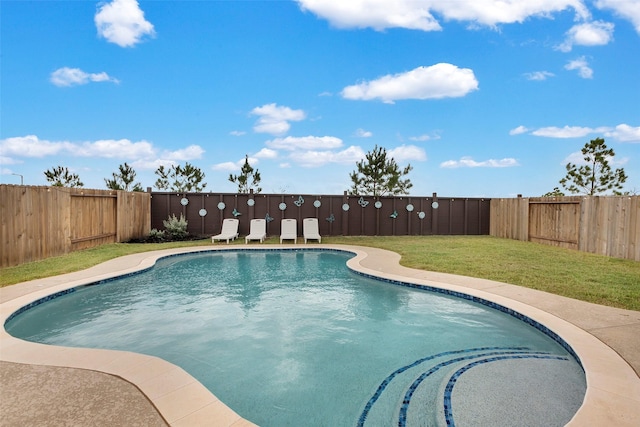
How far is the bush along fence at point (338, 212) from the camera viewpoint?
13883mm

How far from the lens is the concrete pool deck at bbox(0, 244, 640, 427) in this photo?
91.0 inches

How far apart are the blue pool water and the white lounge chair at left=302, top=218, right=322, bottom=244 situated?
5.67 metres

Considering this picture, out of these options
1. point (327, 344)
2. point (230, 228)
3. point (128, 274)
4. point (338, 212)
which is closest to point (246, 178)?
point (338, 212)

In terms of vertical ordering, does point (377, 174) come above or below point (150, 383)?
above

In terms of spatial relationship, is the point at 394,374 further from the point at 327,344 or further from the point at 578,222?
the point at 578,222

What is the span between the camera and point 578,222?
10.7 m

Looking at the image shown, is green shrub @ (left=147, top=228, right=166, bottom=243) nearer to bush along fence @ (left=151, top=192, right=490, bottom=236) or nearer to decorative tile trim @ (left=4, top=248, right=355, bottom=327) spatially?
bush along fence @ (left=151, top=192, right=490, bottom=236)

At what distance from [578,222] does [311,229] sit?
8.33 meters

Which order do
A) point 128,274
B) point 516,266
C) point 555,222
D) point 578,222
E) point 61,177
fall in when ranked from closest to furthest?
1. point 128,274
2. point 516,266
3. point 578,222
4. point 555,222
5. point 61,177

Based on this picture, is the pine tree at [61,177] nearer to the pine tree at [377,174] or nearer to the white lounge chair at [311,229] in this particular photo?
the pine tree at [377,174]

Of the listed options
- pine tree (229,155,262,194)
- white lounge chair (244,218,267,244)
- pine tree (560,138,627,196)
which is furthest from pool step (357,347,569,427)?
pine tree (229,155,262,194)

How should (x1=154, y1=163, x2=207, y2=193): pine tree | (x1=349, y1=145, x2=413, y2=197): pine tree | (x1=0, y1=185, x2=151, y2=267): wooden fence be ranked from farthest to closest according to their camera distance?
(x1=154, y1=163, x2=207, y2=193): pine tree → (x1=349, y1=145, x2=413, y2=197): pine tree → (x1=0, y1=185, x2=151, y2=267): wooden fence

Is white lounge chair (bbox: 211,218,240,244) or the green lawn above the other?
white lounge chair (bbox: 211,218,240,244)

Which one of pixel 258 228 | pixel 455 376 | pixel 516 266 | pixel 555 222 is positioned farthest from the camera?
pixel 258 228
